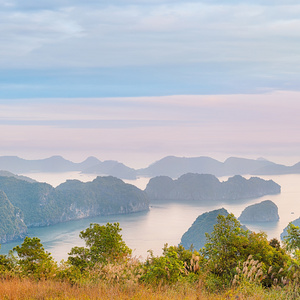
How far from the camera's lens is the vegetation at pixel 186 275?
810 centimetres

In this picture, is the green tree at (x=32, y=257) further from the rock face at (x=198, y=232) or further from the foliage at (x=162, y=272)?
the rock face at (x=198, y=232)

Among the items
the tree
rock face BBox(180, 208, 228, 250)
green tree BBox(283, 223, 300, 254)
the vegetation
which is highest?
green tree BBox(283, 223, 300, 254)

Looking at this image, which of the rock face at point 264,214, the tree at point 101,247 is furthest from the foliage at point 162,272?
the rock face at point 264,214

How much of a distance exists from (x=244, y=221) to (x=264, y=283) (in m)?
194

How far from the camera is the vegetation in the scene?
8.10m

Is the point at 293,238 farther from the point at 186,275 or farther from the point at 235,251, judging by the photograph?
the point at 186,275

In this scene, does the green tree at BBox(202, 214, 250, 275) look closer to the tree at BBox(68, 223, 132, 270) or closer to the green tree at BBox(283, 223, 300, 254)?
the green tree at BBox(283, 223, 300, 254)

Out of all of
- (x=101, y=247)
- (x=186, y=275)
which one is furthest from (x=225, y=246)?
(x=101, y=247)

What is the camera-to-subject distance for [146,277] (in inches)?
395

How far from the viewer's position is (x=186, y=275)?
40.0 ft

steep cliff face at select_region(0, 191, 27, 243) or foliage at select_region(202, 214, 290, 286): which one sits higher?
foliage at select_region(202, 214, 290, 286)

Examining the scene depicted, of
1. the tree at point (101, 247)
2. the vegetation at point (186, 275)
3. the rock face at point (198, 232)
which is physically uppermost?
the vegetation at point (186, 275)

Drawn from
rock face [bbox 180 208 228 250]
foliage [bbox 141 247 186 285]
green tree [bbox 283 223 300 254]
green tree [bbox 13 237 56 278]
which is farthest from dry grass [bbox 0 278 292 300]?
rock face [bbox 180 208 228 250]

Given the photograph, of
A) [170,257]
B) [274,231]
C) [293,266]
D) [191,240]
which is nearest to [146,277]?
[170,257]
